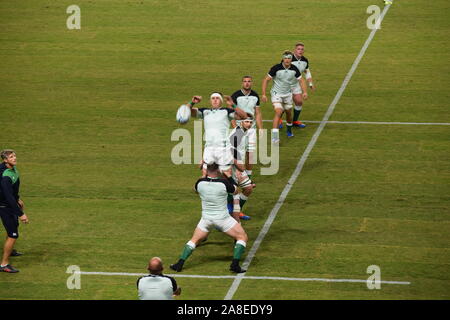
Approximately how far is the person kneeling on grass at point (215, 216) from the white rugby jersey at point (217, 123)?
2.39 metres

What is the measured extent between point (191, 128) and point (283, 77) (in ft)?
10.6

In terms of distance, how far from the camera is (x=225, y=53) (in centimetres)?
3306

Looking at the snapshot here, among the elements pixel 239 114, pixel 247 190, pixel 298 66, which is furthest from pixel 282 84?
pixel 247 190

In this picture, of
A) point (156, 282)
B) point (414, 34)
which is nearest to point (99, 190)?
point (156, 282)

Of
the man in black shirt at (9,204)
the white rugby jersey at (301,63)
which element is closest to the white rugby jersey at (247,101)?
the white rugby jersey at (301,63)

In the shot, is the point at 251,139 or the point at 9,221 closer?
the point at 9,221

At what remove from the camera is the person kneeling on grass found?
1741 cm

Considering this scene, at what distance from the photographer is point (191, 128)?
26453mm

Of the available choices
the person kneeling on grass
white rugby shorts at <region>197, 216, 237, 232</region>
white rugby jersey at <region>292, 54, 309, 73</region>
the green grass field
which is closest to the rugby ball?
the person kneeling on grass

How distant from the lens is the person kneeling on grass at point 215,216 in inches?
685

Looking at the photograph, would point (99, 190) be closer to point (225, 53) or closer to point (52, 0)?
point (225, 53)

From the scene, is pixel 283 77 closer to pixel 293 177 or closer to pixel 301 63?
pixel 301 63

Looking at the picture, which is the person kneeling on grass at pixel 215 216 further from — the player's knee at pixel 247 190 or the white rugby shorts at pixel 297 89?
the white rugby shorts at pixel 297 89

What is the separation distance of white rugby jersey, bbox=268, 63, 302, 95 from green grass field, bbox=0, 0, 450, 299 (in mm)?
1507
